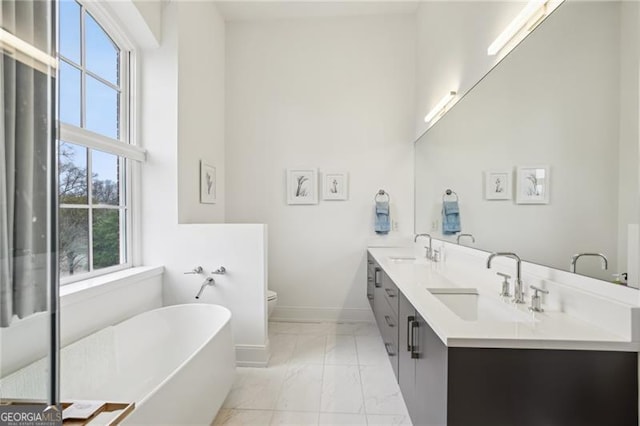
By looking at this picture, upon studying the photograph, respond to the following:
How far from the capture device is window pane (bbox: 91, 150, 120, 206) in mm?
2139

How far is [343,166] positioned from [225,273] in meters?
1.80

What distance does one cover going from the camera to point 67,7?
6.35ft

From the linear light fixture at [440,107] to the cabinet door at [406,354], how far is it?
167 cm

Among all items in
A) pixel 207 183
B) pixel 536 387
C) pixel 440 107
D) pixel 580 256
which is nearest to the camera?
pixel 536 387

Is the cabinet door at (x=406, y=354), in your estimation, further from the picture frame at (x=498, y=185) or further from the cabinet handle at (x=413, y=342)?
the picture frame at (x=498, y=185)

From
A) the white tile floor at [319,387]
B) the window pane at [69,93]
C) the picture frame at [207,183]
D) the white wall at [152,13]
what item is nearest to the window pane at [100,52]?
the window pane at [69,93]

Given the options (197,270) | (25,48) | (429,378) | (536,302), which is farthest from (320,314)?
(25,48)

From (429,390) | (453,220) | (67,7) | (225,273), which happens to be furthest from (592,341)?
(67,7)

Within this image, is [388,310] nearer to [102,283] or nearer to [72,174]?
[102,283]

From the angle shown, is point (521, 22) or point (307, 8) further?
point (307, 8)

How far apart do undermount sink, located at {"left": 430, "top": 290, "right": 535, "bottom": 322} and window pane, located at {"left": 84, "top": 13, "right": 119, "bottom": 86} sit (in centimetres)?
277

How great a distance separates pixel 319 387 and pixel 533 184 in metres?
1.85

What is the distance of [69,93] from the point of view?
1.93 m

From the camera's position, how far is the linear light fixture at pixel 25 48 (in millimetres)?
769
